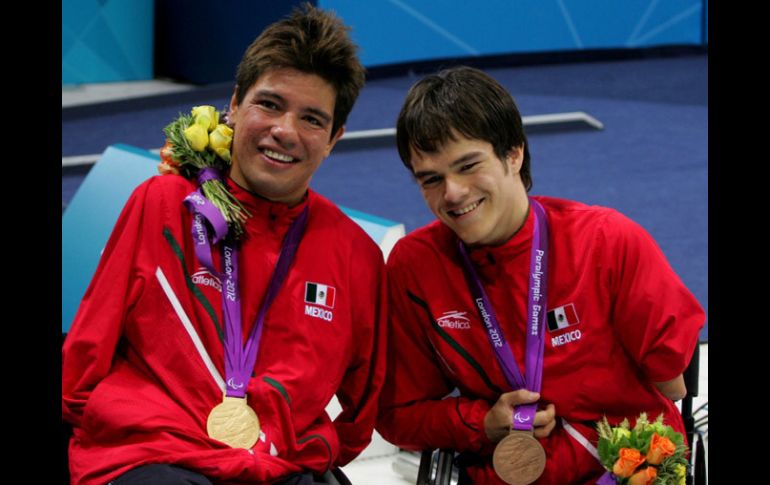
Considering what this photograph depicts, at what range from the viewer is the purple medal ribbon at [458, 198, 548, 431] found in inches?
115

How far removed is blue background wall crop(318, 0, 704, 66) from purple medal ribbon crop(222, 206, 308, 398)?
27.0 ft

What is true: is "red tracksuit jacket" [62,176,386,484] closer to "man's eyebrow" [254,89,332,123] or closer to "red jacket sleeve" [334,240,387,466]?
"red jacket sleeve" [334,240,387,466]

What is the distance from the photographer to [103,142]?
957cm

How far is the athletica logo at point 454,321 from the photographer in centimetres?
302

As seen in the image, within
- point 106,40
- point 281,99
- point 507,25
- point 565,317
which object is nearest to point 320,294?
point 281,99

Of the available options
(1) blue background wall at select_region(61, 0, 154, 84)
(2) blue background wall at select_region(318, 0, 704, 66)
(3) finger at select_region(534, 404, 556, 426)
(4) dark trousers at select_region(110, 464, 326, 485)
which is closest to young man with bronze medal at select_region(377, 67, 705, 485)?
(3) finger at select_region(534, 404, 556, 426)

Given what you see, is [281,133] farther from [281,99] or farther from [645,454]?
[645,454]

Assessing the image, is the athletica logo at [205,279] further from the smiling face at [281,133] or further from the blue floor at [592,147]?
the blue floor at [592,147]

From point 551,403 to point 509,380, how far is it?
0.12 m

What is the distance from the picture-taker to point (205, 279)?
292 centimetres

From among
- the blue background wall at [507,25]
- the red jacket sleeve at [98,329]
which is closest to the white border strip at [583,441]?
the red jacket sleeve at [98,329]

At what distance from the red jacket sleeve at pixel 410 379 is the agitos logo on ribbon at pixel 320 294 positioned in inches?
8.2

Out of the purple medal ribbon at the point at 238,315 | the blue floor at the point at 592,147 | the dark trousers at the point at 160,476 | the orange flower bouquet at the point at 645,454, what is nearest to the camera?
the dark trousers at the point at 160,476
